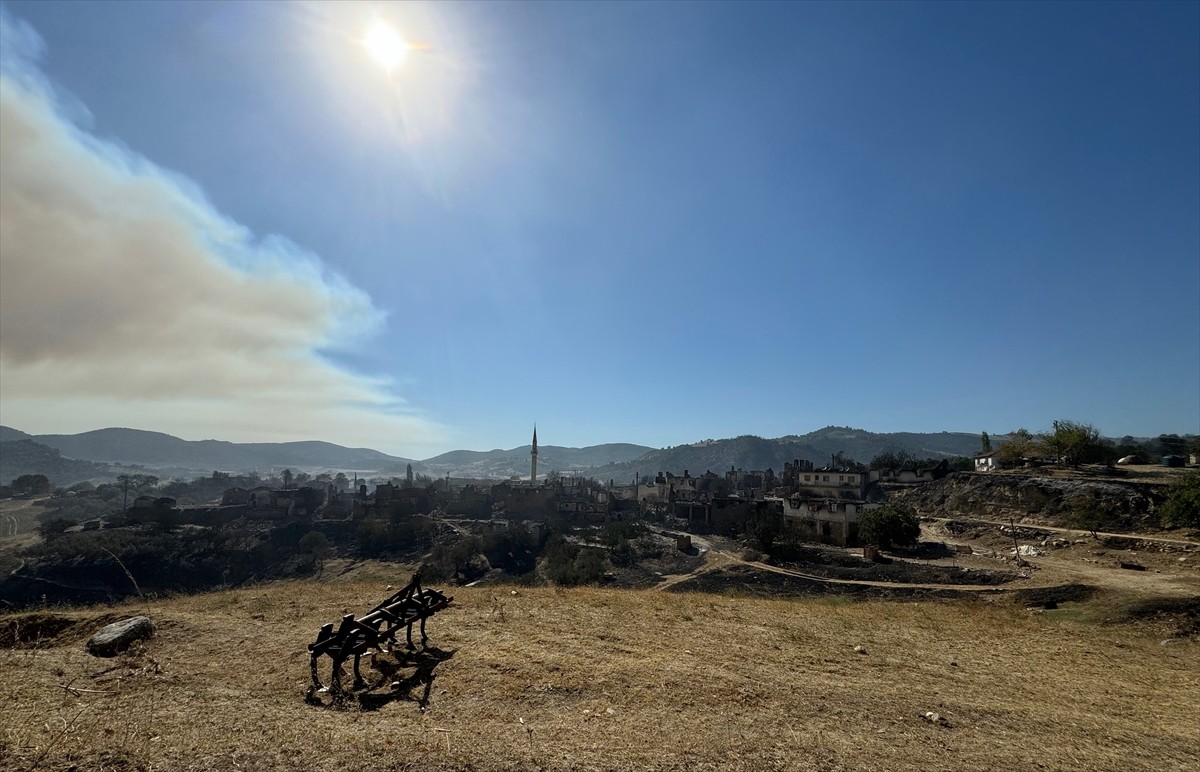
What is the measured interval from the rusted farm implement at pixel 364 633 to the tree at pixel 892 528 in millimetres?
44853

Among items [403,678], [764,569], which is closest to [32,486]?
[764,569]

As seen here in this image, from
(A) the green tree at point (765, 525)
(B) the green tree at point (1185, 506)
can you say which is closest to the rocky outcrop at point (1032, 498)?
(B) the green tree at point (1185, 506)

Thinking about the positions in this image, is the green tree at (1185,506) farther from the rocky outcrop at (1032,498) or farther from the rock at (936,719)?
the rock at (936,719)

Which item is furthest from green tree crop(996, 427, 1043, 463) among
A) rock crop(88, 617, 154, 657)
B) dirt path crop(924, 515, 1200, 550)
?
rock crop(88, 617, 154, 657)

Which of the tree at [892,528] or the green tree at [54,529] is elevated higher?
the tree at [892,528]

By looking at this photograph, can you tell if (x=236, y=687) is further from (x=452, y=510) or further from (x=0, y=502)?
(x=0, y=502)

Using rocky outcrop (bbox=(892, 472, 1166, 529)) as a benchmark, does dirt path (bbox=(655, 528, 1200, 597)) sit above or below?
below

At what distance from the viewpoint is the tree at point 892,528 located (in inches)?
1800

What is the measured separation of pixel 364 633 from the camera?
385 inches

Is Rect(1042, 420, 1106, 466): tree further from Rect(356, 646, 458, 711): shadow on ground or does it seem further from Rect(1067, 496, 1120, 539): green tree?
Rect(356, 646, 458, 711): shadow on ground

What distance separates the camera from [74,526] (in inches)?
3433

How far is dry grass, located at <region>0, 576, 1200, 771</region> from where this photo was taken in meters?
6.76

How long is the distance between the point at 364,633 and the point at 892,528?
157ft

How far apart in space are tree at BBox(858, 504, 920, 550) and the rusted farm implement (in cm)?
4485
